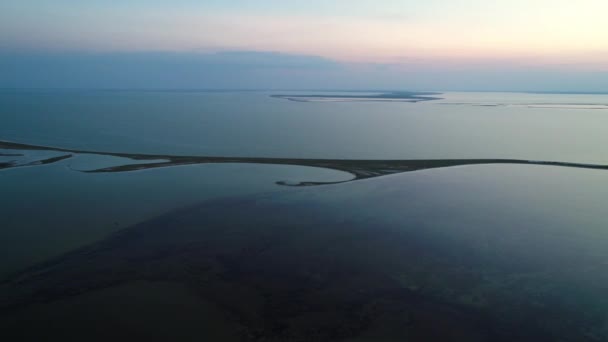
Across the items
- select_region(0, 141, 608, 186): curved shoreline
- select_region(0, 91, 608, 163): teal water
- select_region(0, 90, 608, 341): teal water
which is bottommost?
select_region(0, 90, 608, 341): teal water

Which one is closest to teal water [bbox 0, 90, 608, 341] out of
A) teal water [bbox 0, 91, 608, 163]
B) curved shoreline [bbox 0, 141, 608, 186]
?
curved shoreline [bbox 0, 141, 608, 186]

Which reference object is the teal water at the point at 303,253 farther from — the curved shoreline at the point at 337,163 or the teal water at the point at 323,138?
the teal water at the point at 323,138

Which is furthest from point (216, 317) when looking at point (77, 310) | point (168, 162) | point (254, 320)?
point (168, 162)

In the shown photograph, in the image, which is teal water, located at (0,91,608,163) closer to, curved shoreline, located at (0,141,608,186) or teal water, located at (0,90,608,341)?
curved shoreline, located at (0,141,608,186)

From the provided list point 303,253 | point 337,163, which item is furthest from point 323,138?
point 303,253

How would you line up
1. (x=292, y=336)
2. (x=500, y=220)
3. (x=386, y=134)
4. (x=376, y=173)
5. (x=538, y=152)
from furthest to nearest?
(x=386, y=134)
(x=538, y=152)
(x=376, y=173)
(x=500, y=220)
(x=292, y=336)

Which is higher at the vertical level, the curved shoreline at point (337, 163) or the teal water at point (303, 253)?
the curved shoreline at point (337, 163)

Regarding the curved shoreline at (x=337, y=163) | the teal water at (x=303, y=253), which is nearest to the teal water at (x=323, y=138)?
the curved shoreline at (x=337, y=163)

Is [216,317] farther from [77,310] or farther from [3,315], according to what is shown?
[3,315]
